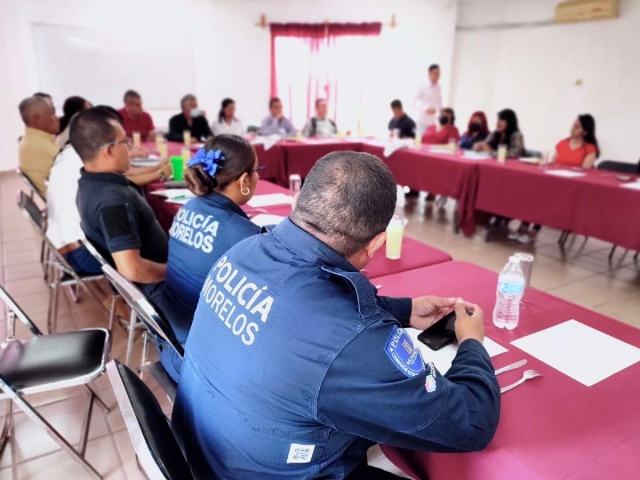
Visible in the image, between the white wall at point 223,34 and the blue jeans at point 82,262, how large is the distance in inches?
193

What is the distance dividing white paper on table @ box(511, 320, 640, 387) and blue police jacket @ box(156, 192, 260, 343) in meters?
0.83

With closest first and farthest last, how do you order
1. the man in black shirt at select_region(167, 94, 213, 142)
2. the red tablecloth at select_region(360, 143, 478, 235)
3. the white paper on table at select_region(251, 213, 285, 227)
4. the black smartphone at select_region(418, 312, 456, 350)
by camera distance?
the black smartphone at select_region(418, 312, 456, 350) < the white paper on table at select_region(251, 213, 285, 227) < the red tablecloth at select_region(360, 143, 478, 235) < the man in black shirt at select_region(167, 94, 213, 142)

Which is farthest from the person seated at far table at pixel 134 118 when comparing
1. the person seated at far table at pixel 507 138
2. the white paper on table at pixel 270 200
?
the person seated at far table at pixel 507 138

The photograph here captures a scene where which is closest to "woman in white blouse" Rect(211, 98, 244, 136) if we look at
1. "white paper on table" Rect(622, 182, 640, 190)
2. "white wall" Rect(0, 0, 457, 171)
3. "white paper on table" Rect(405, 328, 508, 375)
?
"white wall" Rect(0, 0, 457, 171)

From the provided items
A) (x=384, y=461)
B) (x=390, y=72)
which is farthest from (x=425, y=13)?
(x=384, y=461)

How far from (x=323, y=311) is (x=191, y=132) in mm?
4719

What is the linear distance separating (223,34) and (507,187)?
16.3ft

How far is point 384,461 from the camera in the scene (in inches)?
61.5

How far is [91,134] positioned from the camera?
5.95 ft

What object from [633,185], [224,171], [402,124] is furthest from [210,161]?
[402,124]

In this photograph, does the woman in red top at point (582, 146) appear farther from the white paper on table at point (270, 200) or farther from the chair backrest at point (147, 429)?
the chair backrest at point (147, 429)

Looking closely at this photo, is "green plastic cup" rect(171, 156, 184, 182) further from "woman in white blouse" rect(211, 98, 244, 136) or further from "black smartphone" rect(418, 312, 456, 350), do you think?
"woman in white blouse" rect(211, 98, 244, 136)

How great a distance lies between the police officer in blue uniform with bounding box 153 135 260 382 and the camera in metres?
1.36

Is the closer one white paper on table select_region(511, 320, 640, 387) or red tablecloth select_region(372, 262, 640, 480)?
red tablecloth select_region(372, 262, 640, 480)
